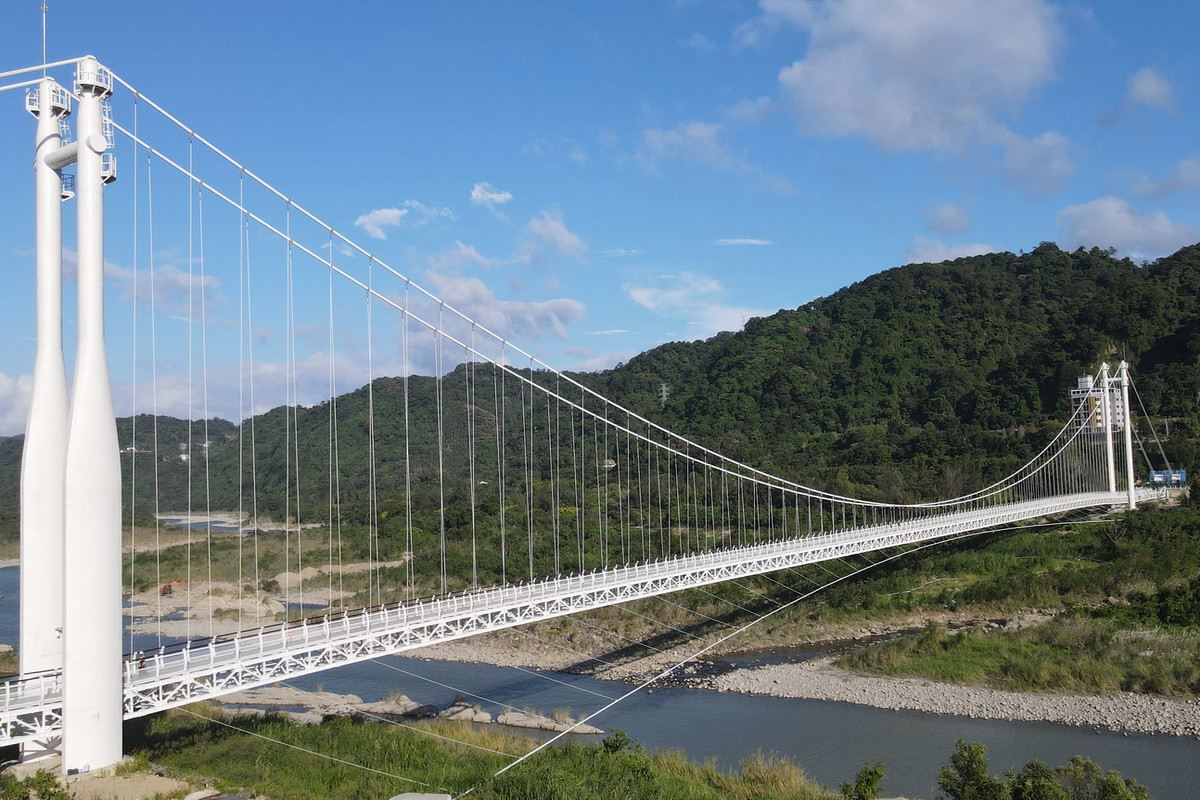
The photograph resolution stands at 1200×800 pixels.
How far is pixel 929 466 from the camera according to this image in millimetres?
41094

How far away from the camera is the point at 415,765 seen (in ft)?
42.1

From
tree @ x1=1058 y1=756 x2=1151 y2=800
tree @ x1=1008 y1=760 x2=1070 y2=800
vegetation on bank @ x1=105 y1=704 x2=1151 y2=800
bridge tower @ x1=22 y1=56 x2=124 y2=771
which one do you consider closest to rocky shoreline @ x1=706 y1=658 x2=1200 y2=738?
vegetation on bank @ x1=105 y1=704 x2=1151 y2=800

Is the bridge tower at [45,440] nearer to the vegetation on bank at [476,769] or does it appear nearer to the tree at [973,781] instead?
the vegetation on bank at [476,769]

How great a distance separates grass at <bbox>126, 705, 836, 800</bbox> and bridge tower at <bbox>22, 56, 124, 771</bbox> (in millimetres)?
1783

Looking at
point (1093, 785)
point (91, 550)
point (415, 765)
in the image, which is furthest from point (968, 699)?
point (91, 550)

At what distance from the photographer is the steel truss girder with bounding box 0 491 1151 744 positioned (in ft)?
35.2

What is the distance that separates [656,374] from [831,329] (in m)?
13.7

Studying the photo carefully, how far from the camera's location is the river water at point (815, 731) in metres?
15.0

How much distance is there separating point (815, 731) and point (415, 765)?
8199 millimetres

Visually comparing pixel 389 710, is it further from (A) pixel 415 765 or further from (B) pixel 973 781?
(B) pixel 973 781

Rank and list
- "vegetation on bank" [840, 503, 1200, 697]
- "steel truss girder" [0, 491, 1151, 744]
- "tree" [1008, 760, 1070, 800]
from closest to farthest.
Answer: "tree" [1008, 760, 1070, 800]
"steel truss girder" [0, 491, 1151, 744]
"vegetation on bank" [840, 503, 1200, 697]

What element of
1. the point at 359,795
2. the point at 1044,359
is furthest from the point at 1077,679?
the point at 1044,359

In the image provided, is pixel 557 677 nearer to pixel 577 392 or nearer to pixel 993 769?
pixel 993 769

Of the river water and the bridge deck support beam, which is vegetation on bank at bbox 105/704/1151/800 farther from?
the river water
